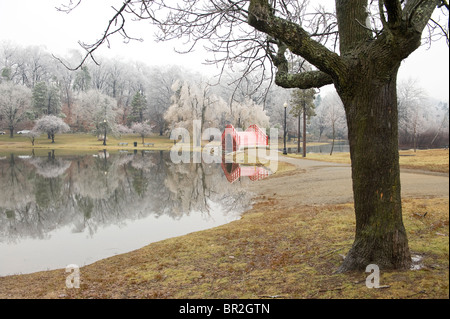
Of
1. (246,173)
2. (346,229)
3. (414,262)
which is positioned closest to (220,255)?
(346,229)

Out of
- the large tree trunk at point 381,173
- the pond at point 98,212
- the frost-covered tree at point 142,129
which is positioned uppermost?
the frost-covered tree at point 142,129

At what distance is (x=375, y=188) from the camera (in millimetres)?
3664

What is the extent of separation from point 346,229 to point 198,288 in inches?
140

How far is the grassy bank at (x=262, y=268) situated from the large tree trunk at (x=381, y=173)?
0.86 ft

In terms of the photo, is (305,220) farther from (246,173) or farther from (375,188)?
(246,173)

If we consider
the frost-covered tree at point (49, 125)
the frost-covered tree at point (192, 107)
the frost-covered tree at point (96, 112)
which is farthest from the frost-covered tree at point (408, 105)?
the frost-covered tree at point (49, 125)

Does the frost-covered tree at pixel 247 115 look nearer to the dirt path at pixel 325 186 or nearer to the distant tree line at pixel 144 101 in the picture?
the distant tree line at pixel 144 101

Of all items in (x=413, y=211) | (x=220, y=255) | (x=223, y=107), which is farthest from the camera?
(x=223, y=107)

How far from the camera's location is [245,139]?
47.5 meters

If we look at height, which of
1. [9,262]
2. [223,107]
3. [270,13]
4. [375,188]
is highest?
[223,107]

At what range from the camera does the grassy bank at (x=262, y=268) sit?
339 cm

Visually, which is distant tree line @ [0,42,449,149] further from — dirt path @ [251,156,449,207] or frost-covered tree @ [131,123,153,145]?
dirt path @ [251,156,449,207]

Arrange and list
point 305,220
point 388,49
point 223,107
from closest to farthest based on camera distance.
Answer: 1. point 388,49
2. point 305,220
3. point 223,107

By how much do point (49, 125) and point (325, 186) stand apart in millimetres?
52674
